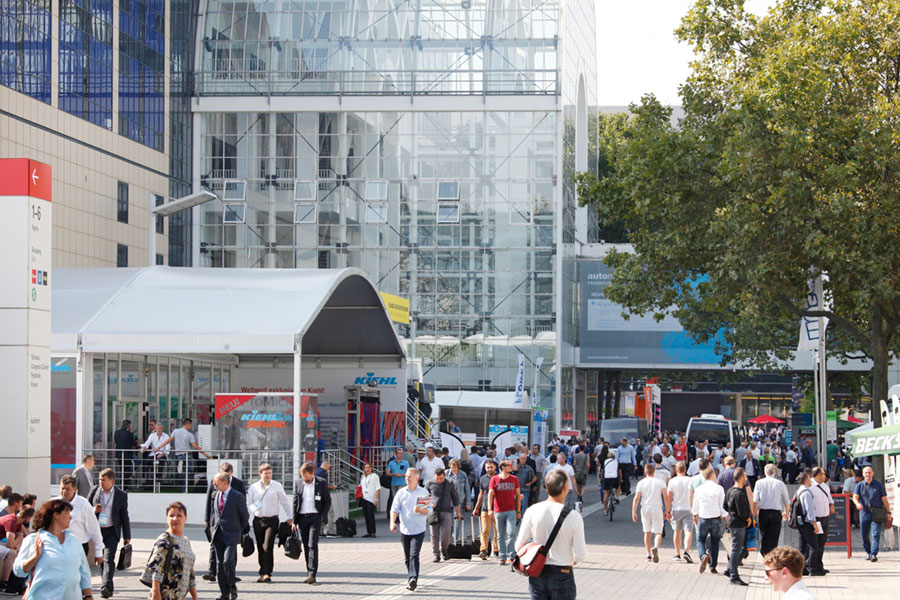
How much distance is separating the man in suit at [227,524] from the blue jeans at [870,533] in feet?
34.3

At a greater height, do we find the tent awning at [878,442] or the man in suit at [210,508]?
the tent awning at [878,442]

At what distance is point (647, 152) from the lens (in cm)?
2936

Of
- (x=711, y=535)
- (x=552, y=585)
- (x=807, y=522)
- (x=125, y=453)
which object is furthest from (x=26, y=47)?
(x=552, y=585)

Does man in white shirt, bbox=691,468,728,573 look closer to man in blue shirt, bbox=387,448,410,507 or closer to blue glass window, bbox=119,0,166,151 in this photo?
man in blue shirt, bbox=387,448,410,507

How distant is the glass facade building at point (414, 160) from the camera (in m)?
51.5

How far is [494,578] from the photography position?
1706cm

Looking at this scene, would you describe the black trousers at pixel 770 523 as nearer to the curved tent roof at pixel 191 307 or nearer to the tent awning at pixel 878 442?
the tent awning at pixel 878 442

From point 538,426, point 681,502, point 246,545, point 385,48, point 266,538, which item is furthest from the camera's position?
point 385,48

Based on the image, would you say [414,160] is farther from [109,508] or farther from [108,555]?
[108,555]

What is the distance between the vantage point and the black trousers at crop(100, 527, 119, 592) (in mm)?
14844

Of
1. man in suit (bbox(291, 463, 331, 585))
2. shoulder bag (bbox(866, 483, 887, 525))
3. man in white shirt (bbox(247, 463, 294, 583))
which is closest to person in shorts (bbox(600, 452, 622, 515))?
shoulder bag (bbox(866, 483, 887, 525))

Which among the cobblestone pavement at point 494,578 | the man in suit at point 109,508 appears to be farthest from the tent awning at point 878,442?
the man in suit at point 109,508

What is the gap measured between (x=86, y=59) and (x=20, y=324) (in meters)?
26.0

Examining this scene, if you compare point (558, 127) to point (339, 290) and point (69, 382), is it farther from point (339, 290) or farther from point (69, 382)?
point (69, 382)
